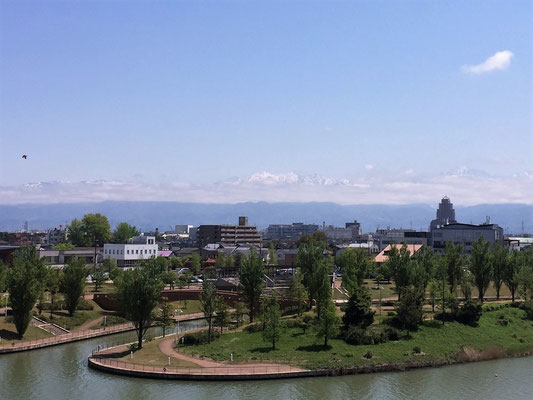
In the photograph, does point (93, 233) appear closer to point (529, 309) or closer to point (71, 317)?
point (71, 317)

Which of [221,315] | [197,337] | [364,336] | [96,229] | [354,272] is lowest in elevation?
[197,337]

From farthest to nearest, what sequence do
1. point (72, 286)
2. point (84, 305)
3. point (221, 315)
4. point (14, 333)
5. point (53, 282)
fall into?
1. point (53, 282)
2. point (84, 305)
3. point (72, 286)
4. point (14, 333)
5. point (221, 315)

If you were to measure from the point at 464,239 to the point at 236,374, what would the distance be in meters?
108

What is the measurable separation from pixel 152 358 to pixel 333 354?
15558 millimetres

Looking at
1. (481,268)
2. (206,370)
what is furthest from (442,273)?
(206,370)

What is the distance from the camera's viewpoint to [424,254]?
75938 mm

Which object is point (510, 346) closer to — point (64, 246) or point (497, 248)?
point (497, 248)

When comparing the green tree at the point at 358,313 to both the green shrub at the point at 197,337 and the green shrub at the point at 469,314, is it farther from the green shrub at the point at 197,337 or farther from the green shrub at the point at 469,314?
the green shrub at the point at 197,337

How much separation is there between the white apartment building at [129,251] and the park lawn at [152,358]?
78.7m

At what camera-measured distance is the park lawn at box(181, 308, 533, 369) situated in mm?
48750

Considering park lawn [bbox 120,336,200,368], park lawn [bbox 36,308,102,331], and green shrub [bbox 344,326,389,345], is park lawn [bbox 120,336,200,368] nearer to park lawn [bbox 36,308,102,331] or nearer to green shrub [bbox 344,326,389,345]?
green shrub [bbox 344,326,389,345]

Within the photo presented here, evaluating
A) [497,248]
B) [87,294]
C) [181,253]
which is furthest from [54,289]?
[181,253]

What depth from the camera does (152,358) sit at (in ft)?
160

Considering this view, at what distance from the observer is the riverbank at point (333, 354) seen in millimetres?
45219
